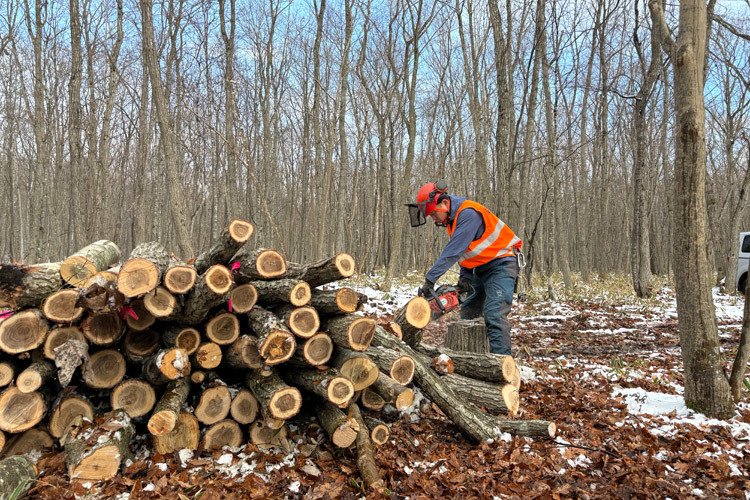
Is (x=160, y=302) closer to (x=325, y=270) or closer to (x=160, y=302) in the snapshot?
(x=160, y=302)

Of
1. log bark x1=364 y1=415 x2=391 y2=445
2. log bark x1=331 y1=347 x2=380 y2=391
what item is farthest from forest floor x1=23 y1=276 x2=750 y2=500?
log bark x1=331 y1=347 x2=380 y2=391

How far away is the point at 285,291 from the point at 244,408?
33.8 inches

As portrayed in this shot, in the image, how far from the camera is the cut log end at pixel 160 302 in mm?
2838

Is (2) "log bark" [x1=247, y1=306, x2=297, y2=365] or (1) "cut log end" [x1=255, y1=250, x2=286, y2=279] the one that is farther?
(1) "cut log end" [x1=255, y1=250, x2=286, y2=279]

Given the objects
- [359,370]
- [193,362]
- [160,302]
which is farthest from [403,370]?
[160,302]

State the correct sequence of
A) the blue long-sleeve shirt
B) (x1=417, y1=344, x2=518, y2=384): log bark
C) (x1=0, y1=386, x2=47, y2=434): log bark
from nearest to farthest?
(x1=0, y1=386, x2=47, y2=434): log bark
(x1=417, y1=344, x2=518, y2=384): log bark
the blue long-sleeve shirt

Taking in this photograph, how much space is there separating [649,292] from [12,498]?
11.3 metres

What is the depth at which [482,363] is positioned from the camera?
3.67 m

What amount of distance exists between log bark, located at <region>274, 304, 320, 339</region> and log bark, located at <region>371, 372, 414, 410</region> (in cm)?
61

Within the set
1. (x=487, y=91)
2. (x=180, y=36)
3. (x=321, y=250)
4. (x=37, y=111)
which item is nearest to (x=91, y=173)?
(x=37, y=111)

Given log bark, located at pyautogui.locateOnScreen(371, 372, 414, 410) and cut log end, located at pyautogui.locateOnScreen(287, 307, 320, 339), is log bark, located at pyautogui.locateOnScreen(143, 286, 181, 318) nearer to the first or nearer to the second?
cut log end, located at pyautogui.locateOnScreen(287, 307, 320, 339)

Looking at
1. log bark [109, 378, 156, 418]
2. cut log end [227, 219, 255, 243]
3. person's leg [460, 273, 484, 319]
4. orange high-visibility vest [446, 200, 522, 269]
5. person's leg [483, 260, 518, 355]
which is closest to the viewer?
log bark [109, 378, 156, 418]

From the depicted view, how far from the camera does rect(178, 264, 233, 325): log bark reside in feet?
9.36

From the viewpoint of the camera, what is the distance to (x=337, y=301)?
319 cm
